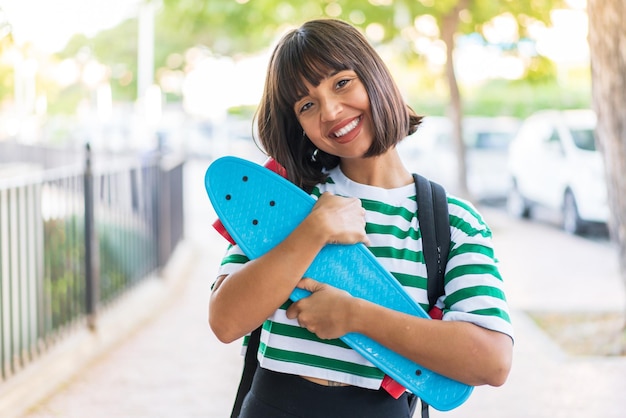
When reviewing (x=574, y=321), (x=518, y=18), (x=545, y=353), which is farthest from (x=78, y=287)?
(x=518, y=18)

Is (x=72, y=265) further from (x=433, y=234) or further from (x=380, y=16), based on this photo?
(x=380, y=16)

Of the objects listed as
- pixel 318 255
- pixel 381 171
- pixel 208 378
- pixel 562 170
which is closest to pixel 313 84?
pixel 381 171

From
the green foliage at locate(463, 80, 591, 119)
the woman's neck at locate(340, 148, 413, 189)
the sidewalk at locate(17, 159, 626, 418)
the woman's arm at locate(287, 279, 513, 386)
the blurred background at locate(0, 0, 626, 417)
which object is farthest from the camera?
the green foliage at locate(463, 80, 591, 119)

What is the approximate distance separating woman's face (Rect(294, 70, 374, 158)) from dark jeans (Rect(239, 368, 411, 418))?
0.45 m

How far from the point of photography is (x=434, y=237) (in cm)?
162

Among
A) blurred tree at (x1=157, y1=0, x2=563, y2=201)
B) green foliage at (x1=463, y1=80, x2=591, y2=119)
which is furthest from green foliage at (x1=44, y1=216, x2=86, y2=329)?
green foliage at (x1=463, y1=80, x2=591, y2=119)

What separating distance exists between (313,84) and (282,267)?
1.21ft

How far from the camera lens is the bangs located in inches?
64.5

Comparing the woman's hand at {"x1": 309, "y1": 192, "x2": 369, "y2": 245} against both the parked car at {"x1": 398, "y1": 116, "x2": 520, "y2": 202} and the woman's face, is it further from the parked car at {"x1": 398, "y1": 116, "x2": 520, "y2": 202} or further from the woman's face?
the parked car at {"x1": 398, "y1": 116, "x2": 520, "y2": 202}

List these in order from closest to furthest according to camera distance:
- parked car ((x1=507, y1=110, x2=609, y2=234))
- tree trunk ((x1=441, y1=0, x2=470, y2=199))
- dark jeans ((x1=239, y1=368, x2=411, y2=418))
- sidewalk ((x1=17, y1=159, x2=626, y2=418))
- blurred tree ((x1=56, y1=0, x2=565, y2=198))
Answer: dark jeans ((x1=239, y1=368, x2=411, y2=418)) < sidewalk ((x1=17, y1=159, x2=626, y2=418)) < blurred tree ((x1=56, y1=0, x2=565, y2=198)) < parked car ((x1=507, y1=110, x2=609, y2=234)) < tree trunk ((x1=441, y1=0, x2=470, y2=199))

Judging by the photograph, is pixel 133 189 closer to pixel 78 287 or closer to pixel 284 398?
pixel 78 287

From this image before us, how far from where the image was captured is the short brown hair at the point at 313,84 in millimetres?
1647

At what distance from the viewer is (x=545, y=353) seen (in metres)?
6.01

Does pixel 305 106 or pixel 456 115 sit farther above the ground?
pixel 305 106
